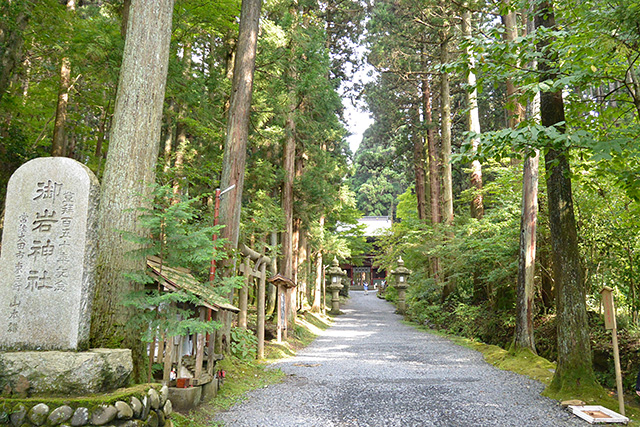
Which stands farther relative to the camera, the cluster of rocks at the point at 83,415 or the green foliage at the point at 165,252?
the green foliage at the point at 165,252

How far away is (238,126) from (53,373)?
194 inches

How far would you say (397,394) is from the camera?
18.6 ft

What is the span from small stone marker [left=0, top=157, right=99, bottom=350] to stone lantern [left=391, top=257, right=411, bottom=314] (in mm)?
18927

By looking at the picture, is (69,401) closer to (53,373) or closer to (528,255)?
(53,373)

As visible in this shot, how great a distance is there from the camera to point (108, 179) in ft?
13.1

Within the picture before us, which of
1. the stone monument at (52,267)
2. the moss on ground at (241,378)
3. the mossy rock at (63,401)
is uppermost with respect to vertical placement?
the stone monument at (52,267)

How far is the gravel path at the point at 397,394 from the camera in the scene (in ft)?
14.9

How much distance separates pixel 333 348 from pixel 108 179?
7790mm

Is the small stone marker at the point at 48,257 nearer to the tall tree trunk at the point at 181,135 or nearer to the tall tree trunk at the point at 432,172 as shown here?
the tall tree trunk at the point at 181,135

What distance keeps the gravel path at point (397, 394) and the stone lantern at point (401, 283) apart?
11.4m

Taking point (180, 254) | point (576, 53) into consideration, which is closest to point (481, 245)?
point (576, 53)

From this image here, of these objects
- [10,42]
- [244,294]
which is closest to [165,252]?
[244,294]

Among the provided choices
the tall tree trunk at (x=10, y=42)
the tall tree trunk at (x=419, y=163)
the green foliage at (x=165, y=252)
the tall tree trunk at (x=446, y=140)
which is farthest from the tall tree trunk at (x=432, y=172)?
the green foliage at (x=165, y=252)

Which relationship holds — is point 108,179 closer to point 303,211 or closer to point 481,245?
point 481,245
